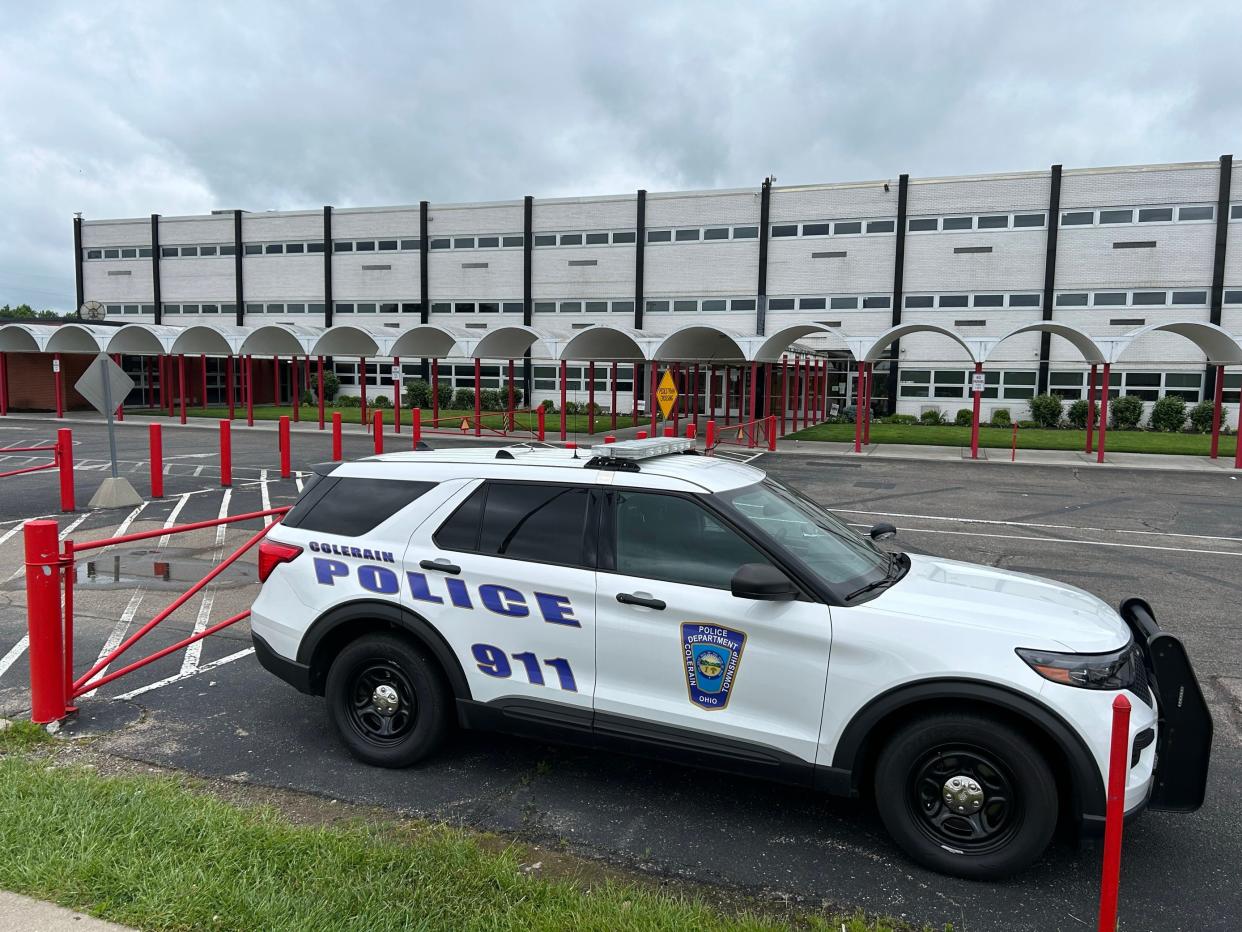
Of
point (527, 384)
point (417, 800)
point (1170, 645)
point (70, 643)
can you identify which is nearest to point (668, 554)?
point (417, 800)

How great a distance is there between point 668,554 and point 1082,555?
8852 mm

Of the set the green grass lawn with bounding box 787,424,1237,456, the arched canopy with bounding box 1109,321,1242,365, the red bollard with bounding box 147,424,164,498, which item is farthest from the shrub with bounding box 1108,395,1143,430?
the red bollard with bounding box 147,424,164,498

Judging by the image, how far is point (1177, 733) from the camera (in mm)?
3678

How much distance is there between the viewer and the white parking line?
19.3ft

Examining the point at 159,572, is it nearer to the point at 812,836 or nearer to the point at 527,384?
the point at 812,836

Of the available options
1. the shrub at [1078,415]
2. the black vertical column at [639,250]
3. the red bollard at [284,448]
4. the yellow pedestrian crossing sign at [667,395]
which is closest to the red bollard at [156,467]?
the red bollard at [284,448]

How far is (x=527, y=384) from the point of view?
44.1 metres

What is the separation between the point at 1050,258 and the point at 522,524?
37.3m

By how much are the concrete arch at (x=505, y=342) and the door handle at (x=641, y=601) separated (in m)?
25.5

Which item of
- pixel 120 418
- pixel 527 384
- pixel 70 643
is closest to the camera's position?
pixel 70 643

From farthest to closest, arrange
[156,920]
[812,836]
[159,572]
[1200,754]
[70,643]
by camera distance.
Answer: [159,572], [70,643], [812,836], [1200,754], [156,920]

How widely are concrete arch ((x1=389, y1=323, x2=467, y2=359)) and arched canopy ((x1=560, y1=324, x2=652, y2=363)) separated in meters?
4.04

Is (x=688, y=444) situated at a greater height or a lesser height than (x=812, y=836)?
greater

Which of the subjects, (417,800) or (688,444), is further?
(688,444)
